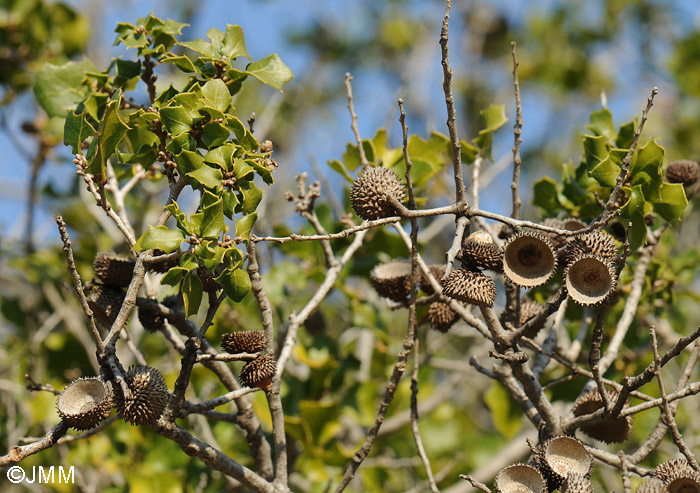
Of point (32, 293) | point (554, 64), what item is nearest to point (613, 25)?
point (554, 64)

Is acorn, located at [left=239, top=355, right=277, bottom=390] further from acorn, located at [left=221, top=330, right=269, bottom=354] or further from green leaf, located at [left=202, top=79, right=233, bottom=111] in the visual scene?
green leaf, located at [left=202, top=79, right=233, bottom=111]

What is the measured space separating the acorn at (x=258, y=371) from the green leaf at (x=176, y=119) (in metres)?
0.65

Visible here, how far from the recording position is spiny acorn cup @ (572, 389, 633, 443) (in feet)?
7.13

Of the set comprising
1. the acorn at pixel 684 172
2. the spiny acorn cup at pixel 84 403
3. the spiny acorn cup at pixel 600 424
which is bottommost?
the spiny acorn cup at pixel 600 424

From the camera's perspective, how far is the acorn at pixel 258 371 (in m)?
2.00

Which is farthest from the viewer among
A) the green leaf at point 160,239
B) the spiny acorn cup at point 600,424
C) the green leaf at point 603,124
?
the green leaf at point 603,124

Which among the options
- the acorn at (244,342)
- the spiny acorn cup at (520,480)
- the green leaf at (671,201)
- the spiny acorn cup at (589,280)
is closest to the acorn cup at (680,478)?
the spiny acorn cup at (520,480)

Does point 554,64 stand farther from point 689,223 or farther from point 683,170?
point 683,170

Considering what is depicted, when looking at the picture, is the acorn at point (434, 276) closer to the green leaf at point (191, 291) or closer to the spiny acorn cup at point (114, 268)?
the green leaf at point (191, 291)

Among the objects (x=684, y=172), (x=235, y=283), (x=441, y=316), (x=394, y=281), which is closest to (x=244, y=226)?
(x=235, y=283)

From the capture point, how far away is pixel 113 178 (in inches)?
104

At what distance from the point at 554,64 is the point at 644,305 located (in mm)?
5960

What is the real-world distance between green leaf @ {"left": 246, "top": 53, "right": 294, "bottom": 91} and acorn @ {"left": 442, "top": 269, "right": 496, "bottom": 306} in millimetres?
792

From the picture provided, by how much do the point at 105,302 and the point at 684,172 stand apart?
1.97 m
